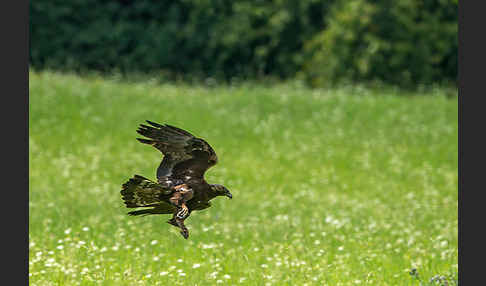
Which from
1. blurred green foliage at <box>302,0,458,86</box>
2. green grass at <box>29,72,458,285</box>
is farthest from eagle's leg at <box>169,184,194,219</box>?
blurred green foliage at <box>302,0,458,86</box>

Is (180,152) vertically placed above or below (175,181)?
above

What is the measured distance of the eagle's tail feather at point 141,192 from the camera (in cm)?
452

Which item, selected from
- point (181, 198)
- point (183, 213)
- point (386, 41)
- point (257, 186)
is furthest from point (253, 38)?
point (183, 213)

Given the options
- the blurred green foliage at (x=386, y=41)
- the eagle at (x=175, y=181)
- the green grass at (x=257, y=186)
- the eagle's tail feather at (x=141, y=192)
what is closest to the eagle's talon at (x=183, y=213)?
the eagle at (x=175, y=181)

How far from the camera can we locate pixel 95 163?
13.1 m

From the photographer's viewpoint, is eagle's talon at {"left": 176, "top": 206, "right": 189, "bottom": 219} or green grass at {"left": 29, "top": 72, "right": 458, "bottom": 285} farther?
green grass at {"left": 29, "top": 72, "right": 458, "bottom": 285}

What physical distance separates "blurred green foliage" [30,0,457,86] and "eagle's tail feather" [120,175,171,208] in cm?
1989

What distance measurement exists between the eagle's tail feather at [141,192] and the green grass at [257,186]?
1747 mm

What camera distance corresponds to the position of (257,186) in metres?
12.3

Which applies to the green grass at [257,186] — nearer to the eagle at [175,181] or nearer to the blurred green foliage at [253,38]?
the eagle at [175,181]

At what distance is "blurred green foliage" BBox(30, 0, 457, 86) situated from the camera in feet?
79.6

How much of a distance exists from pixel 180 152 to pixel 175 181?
0.21 metres

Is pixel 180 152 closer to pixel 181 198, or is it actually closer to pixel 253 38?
pixel 181 198

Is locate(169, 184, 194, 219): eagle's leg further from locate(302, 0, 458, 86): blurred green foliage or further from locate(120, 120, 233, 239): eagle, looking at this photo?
locate(302, 0, 458, 86): blurred green foliage
